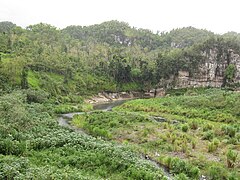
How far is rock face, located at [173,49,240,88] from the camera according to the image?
125 metres

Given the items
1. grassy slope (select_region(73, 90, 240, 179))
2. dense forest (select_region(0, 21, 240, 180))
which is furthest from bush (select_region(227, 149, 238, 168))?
grassy slope (select_region(73, 90, 240, 179))

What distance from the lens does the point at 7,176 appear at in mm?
17891

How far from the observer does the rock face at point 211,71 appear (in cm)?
12544

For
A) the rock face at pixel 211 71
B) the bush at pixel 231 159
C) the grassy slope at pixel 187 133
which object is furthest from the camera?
the rock face at pixel 211 71

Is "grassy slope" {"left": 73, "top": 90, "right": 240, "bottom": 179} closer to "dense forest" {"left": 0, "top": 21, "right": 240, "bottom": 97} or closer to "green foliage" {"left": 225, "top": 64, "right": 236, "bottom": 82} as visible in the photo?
"dense forest" {"left": 0, "top": 21, "right": 240, "bottom": 97}

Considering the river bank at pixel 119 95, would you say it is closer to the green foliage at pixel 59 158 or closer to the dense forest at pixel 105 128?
the dense forest at pixel 105 128

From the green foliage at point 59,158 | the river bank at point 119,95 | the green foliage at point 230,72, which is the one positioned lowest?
the river bank at point 119,95

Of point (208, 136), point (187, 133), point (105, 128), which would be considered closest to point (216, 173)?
point (208, 136)

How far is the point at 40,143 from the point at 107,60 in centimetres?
11168

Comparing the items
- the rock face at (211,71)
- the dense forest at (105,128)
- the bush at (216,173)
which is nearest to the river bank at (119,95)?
the dense forest at (105,128)

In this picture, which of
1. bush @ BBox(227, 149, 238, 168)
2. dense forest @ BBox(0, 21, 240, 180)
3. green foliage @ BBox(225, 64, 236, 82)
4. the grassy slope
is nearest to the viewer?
dense forest @ BBox(0, 21, 240, 180)

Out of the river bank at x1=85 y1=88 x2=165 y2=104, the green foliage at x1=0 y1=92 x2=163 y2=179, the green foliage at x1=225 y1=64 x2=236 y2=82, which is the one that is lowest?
the river bank at x1=85 y1=88 x2=165 y2=104

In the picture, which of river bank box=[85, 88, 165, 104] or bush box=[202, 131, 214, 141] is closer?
bush box=[202, 131, 214, 141]

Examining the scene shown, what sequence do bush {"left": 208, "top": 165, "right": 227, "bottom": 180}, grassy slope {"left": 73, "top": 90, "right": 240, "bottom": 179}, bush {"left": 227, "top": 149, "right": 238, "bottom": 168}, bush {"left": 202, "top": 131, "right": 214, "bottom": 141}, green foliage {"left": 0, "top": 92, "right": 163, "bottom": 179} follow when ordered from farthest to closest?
1. bush {"left": 202, "top": 131, "right": 214, "bottom": 141}
2. grassy slope {"left": 73, "top": 90, "right": 240, "bottom": 179}
3. bush {"left": 227, "top": 149, "right": 238, "bottom": 168}
4. bush {"left": 208, "top": 165, "right": 227, "bottom": 180}
5. green foliage {"left": 0, "top": 92, "right": 163, "bottom": 179}
